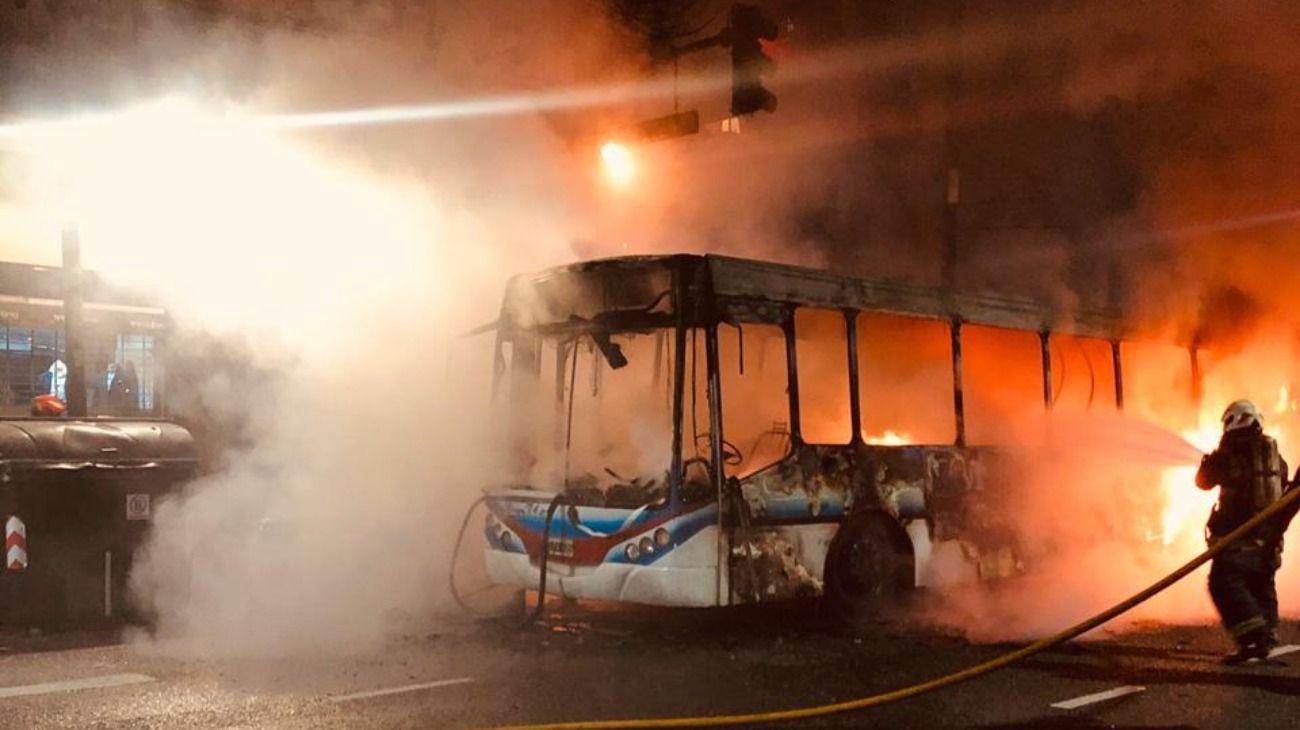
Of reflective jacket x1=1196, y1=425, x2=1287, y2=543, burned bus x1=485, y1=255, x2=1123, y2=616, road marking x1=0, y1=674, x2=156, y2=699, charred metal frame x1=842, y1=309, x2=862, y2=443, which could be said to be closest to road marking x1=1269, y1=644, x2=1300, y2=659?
reflective jacket x1=1196, y1=425, x2=1287, y2=543

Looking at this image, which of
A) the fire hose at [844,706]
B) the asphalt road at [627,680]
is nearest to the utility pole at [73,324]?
the asphalt road at [627,680]

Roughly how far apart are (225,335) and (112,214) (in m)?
1.55

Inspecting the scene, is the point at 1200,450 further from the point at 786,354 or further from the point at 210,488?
the point at 210,488

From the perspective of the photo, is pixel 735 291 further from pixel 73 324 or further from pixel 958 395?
pixel 73 324

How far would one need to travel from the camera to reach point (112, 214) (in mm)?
9906

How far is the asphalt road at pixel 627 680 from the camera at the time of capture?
5.07 meters

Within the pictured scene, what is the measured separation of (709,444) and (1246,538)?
2.95 meters

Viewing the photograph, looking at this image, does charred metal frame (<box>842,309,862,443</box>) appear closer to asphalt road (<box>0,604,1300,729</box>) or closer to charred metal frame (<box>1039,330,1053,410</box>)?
asphalt road (<box>0,604,1300,729</box>)

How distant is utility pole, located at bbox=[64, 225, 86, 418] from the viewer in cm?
992

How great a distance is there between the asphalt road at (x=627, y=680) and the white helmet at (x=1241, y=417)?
129 centimetres

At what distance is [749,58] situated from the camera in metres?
8.67

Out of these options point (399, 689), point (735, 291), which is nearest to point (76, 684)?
point (399, 689)

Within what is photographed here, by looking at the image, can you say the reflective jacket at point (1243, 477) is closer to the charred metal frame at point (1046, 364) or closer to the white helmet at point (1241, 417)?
the white helmet at point (1241, 417)

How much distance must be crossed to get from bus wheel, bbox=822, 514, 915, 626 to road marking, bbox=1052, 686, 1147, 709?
2.10 meters
